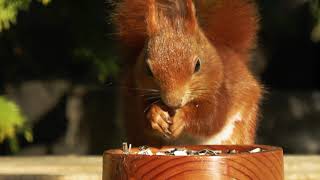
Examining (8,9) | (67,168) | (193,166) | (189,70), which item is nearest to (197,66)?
(189,70)

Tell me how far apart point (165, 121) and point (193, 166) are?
35 cm

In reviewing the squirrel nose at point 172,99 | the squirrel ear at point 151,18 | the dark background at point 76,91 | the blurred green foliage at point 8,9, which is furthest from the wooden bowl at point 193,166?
the dark background at point 76,91

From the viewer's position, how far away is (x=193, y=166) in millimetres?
845

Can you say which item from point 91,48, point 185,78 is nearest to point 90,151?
point 91,48

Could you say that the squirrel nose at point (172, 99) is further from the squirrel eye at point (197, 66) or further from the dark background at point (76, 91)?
the dark background at point (76, 91)

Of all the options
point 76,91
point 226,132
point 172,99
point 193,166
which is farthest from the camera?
point 76,91

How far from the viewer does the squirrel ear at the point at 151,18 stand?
1.23 metres

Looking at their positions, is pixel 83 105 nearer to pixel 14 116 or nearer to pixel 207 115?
pixel 14 116

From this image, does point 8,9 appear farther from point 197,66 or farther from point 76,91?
point 76,91

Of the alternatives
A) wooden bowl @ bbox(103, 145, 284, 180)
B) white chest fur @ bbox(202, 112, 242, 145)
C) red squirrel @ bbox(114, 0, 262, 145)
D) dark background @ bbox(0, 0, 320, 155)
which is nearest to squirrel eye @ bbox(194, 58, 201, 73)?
red squirrel @ bbox(114, 0, 262, 145)

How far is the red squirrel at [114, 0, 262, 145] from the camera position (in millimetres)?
1177

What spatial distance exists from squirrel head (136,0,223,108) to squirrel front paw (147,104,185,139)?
35 millimetres

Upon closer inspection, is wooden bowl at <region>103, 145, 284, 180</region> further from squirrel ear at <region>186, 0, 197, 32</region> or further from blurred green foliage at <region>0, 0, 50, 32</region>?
blurred green foliage at <region>0, 0, 50, 32</region>

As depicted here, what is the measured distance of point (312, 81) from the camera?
268 cm
